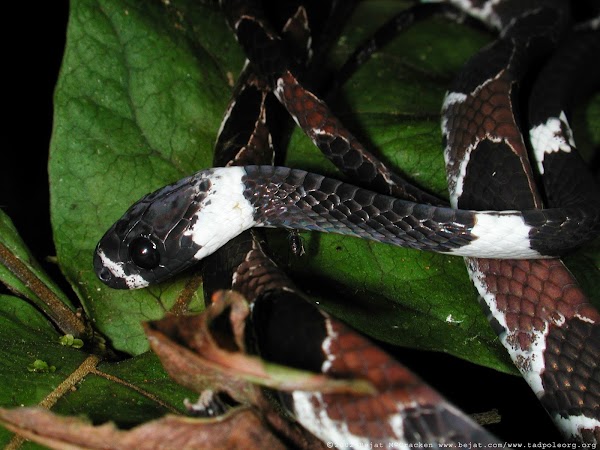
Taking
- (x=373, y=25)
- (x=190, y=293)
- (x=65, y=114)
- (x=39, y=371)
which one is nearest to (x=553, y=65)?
(x=373, y=25)

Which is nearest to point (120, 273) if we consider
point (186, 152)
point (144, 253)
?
point (144, 253)

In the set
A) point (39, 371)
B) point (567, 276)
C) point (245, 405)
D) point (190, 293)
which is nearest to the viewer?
point (245, 405)

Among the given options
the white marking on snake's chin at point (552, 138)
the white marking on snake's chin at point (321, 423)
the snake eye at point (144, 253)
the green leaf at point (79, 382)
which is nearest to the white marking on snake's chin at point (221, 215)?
the snake eye at point (144, 253)

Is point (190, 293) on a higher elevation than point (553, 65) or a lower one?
lower

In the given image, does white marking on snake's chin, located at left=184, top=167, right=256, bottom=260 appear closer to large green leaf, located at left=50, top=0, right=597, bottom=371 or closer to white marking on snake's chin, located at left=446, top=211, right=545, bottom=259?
large green leaf, located at left=50, top=0, right=597, bottom=371

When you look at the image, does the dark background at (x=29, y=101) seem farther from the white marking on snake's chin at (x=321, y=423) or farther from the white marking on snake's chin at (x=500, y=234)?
the white marking on snake's chin at (x=500, y=234)

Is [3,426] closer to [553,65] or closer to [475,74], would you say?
[475,74]
